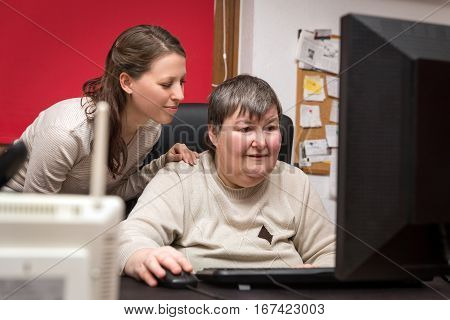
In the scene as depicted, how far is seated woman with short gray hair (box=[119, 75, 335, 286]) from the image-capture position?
1.22 meters

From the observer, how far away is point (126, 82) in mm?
1563

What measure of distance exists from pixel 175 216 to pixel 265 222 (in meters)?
0.23

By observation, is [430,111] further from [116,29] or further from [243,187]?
[116,29]

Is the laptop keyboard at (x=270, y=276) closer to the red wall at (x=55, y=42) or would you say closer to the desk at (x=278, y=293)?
the desk at (x=278, y=293)

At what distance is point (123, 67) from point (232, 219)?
61 centimetres

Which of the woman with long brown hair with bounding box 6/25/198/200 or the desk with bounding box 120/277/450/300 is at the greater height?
the woman with long brown hair with bounding box 6/25/198/200

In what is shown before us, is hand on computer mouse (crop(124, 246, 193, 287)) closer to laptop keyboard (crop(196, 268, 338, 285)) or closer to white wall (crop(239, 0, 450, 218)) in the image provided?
laptop keyboard (crop(196, 268, 338, 285))

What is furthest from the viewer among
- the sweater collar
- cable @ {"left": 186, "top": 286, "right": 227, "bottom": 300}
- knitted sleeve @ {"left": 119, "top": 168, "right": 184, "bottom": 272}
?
the sweater collar

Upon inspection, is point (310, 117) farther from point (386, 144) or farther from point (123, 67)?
point (386, 144)

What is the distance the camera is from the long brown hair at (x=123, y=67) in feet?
4.85

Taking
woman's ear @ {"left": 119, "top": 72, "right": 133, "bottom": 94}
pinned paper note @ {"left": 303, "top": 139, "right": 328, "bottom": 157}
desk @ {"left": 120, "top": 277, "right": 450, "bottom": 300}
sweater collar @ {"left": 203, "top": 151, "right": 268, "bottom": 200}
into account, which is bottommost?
desk @ {"left": 120, "top": 277, "right": 450, "bottom": 300}

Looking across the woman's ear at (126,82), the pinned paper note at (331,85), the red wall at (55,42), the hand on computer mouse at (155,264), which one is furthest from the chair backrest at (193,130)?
the pinned paper note at (331,85)

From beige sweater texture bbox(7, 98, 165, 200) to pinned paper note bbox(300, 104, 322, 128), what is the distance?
49.2 inches

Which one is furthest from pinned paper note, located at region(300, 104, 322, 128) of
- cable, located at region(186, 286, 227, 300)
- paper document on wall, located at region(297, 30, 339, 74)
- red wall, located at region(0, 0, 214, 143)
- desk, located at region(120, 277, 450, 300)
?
cable, located at region(186, 286, 227, 300)
